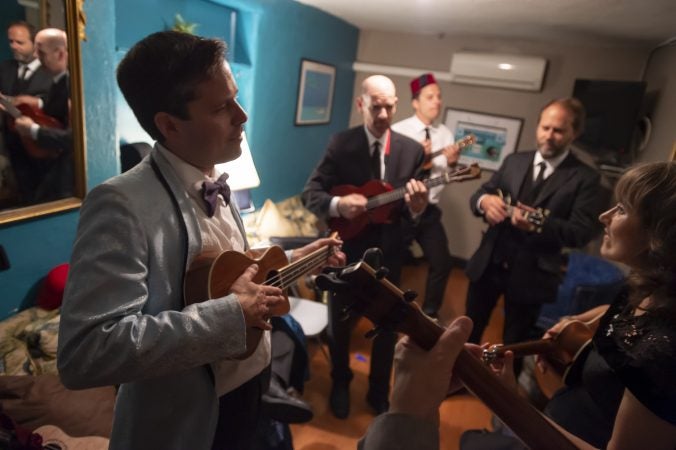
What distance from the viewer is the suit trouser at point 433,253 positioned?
3062 mm

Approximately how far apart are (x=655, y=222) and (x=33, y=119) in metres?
2.02

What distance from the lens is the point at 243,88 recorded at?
9.48 feet

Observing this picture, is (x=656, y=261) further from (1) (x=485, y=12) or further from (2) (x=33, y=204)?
(1) (x=485, y=12)

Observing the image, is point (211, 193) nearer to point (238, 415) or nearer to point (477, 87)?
point (238, 415)

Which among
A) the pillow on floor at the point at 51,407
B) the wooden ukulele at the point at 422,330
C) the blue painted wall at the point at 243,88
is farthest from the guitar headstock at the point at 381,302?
the blue painted wall at the point at 243,88

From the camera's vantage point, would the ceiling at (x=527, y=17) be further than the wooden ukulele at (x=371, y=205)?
Yes

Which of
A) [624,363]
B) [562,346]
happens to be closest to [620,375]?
[624,363]

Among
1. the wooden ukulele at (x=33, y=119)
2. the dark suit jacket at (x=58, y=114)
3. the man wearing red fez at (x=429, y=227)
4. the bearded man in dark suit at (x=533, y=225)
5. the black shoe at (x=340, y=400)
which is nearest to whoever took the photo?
the wooden ukulele at (x=33, y=119)

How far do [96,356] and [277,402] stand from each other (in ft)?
2.88

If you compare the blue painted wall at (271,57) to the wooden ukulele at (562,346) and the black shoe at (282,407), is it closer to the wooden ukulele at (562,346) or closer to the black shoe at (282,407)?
the black shoe at (282,407)

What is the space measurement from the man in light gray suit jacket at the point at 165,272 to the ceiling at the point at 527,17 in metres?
2.17

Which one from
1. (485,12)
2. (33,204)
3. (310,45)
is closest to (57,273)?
(33,204)

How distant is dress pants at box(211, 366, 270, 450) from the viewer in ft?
3.79

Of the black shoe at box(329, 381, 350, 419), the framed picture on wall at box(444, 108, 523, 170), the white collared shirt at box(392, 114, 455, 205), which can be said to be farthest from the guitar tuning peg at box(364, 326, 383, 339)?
the framed picture on wall at box(444, 108, 523, 170)
